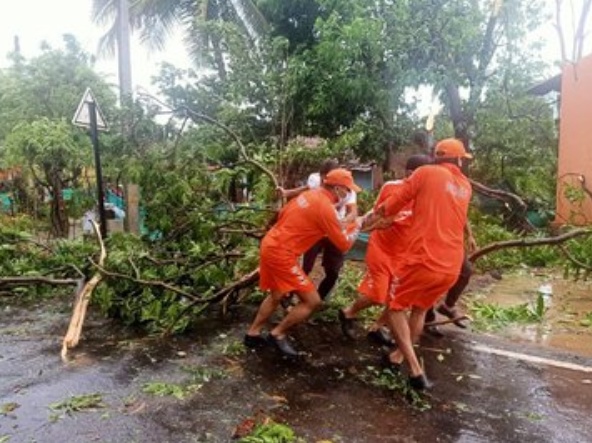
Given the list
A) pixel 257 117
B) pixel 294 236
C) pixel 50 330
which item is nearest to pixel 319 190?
pixel 294 236

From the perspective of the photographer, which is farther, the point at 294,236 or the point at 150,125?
the point at 150,125

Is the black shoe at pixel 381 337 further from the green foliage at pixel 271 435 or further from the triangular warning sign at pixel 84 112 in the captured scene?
the triangular warning sign at pixel 84 112

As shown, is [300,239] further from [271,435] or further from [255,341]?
[271,435]

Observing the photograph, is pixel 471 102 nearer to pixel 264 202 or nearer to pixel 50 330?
pixel 264 202

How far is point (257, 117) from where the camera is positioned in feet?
40.2

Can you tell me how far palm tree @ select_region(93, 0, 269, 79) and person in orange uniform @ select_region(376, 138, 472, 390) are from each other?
13121 millimetres

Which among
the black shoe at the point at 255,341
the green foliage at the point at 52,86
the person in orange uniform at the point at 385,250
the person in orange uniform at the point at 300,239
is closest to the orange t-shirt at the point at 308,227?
the person in orange uniform at the point at 300,239

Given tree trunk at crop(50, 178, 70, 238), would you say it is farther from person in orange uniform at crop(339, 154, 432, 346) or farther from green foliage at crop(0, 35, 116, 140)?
person in orange uniform at crop(339, 154, 432, 346)

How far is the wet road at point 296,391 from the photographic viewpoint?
11.3 ft

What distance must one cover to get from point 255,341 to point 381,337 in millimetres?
1098

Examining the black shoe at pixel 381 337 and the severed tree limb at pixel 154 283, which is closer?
the black shoe at pixel 381 337

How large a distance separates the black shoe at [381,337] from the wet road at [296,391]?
0.33 ft

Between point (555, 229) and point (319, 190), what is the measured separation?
634 centimetres

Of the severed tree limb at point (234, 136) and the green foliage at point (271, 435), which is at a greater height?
the severed tree limb at point (234, 136)
